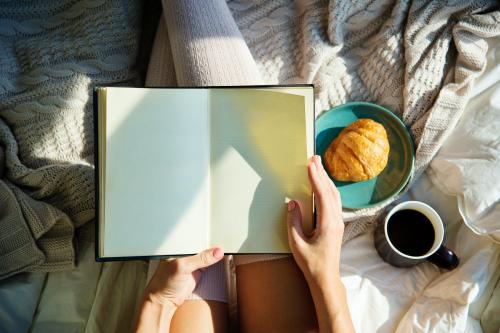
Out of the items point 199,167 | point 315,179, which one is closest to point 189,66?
point 199,167

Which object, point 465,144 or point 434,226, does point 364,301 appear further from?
point 465,144

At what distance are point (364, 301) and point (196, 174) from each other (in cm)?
46

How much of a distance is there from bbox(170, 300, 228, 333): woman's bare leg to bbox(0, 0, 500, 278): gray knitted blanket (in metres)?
0.26

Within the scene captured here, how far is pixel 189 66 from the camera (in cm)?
82

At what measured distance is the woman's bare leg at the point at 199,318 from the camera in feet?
2.37

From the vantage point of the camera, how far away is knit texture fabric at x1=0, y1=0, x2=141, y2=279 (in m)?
0.77

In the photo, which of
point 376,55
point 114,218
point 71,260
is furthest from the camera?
point 376,55

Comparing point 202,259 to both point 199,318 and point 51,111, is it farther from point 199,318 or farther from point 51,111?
point 51,111

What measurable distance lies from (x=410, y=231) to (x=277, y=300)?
1.09ft

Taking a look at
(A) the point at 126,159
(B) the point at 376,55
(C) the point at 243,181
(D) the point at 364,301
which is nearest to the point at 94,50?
(A) the point at 126,159

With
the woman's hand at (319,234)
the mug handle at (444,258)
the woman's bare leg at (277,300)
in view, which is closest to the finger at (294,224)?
the woman's hand at (319,234)

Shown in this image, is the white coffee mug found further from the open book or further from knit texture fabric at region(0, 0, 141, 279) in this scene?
knit texture fabric at region(0, 0, 141, 279)

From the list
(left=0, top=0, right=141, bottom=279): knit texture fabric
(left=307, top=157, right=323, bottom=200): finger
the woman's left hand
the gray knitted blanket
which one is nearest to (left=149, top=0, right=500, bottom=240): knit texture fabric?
the gray knitted blanket

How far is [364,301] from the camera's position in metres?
0.83
